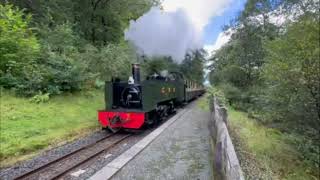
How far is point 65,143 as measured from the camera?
8539 mm

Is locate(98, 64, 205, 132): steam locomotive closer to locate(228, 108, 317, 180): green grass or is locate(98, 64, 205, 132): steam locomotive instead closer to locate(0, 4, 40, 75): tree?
locate(228, 108, 317, 180): green grass

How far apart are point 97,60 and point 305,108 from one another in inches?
509

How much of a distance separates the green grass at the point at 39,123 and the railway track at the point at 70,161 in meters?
1.00

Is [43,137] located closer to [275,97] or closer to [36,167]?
[36,167]

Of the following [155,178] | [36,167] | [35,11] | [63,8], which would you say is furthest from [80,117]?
[63,8]

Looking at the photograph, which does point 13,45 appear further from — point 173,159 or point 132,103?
point 173,159

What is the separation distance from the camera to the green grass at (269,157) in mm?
6487

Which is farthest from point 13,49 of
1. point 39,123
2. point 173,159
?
point 173,159

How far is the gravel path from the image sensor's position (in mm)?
5820

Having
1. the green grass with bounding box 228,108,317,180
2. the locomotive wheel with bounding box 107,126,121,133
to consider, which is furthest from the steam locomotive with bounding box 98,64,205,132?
the green grass with bounding box 228,108,317,180

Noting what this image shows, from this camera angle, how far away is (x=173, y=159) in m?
6.81

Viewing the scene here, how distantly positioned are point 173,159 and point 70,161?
2242 mm

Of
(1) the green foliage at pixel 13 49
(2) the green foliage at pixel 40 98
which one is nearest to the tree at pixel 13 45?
(1) the green foliage at pixel 13 49

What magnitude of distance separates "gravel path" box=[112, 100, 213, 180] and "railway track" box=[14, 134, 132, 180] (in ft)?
3.36
